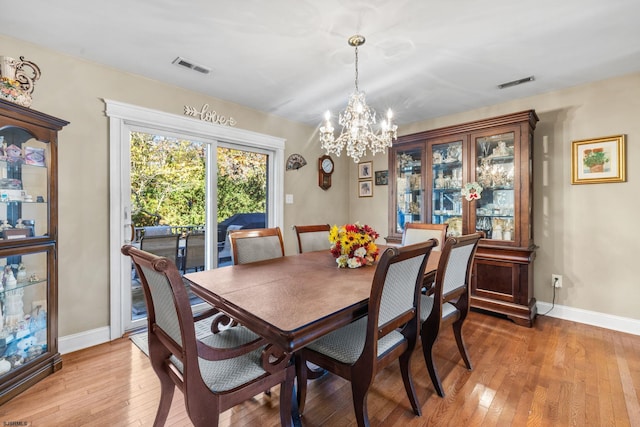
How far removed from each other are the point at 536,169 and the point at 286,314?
3.25m

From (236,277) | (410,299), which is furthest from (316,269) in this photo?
(410,299)

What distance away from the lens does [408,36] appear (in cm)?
195

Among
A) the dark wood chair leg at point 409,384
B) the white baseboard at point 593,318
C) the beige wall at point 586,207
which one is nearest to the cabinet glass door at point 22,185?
the dark wood chair leg at point 409,384

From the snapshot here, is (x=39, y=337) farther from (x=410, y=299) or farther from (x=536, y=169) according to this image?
(x=536, y=169)

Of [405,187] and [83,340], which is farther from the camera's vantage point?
[405,187]

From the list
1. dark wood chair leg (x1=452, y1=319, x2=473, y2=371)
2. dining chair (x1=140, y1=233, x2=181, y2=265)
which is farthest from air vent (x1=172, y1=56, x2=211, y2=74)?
dark wood chair leg (x1=452, y1=319, x2=473, y2=371)

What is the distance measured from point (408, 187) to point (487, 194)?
2.98 feet

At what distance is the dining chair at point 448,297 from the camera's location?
Result: 1.69 metres

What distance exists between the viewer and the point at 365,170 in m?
A: 4.54

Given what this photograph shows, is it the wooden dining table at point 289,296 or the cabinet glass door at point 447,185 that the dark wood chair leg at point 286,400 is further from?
the cabinet glass door at point 447,185

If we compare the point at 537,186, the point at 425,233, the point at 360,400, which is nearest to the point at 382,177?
the point at 425,233

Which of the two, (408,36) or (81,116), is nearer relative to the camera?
(408,36)

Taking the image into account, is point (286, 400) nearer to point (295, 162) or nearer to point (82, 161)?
point (82, 161)

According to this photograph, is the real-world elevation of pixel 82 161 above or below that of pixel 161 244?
above
